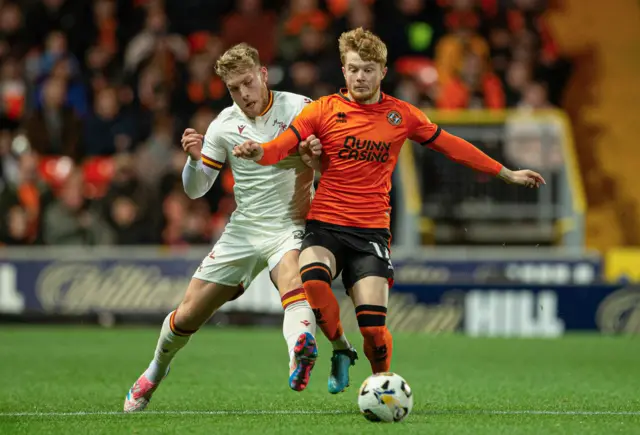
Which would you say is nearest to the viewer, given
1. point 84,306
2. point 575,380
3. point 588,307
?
point 575,380

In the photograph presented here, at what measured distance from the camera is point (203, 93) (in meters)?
16.8

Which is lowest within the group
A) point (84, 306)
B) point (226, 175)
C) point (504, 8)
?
point (84, 306)

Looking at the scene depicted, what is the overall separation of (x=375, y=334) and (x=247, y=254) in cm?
97

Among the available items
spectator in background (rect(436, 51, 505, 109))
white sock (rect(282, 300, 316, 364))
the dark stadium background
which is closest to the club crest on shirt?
white sock (rect(282, 300, 316, 364))

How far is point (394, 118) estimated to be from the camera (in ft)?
23.9

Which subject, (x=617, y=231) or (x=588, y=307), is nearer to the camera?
(x=588, y=307)

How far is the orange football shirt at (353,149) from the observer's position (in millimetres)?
7207

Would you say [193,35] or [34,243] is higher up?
[193,35]

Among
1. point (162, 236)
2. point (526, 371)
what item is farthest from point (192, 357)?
point (162, 236)

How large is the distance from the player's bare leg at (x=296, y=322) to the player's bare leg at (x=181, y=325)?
0.37m

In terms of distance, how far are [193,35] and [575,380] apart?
32.8 feet

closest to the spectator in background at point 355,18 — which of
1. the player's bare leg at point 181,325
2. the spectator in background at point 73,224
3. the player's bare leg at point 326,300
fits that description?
the spectator in background at point 73,224

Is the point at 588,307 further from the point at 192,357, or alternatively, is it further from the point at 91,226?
the point at 91,226

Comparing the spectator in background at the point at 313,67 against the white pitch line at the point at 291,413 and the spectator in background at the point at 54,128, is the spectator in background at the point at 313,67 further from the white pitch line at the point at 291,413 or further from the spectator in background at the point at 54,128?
the white pitch line at the point at 291,413
